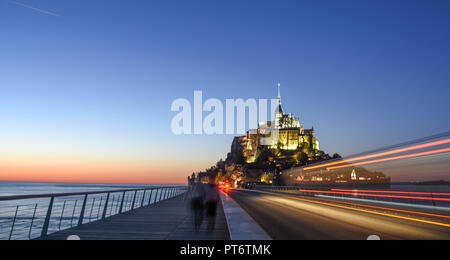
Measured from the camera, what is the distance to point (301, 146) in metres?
175

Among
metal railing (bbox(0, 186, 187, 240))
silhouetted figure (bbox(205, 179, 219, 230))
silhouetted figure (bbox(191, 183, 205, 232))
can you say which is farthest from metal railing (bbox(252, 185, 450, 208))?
metal railing (bbox(0, 186, 187, 240))

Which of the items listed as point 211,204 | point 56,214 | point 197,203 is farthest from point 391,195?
point 56,214

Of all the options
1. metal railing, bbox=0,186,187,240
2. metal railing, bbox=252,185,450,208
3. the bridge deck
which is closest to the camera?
the bridge deck

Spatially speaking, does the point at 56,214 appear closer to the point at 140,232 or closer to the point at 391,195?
the point at 140,232

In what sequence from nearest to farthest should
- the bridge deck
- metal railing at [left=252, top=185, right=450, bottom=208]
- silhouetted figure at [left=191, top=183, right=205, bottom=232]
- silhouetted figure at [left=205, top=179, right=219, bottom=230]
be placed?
the bridge deck → silhouetted figure at [left=191, top=183, right=205, bottom=232] → silhouetted figure at [left=205, top=179, right=219, bottom=230] → metal railing at [left=252, top=185, right=450, bottom=208]

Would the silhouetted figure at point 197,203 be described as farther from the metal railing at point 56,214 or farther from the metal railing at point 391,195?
the metal railing at point 391,195

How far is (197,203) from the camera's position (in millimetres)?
9922

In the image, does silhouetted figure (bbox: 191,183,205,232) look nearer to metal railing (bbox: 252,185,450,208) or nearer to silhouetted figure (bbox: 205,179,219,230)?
silhouetted figure (bbox: 205,179,219,230)

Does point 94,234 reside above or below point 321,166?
below

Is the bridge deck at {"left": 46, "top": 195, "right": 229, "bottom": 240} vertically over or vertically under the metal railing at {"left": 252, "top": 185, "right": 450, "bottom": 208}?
under

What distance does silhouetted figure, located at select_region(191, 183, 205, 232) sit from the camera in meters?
→ 9.70
